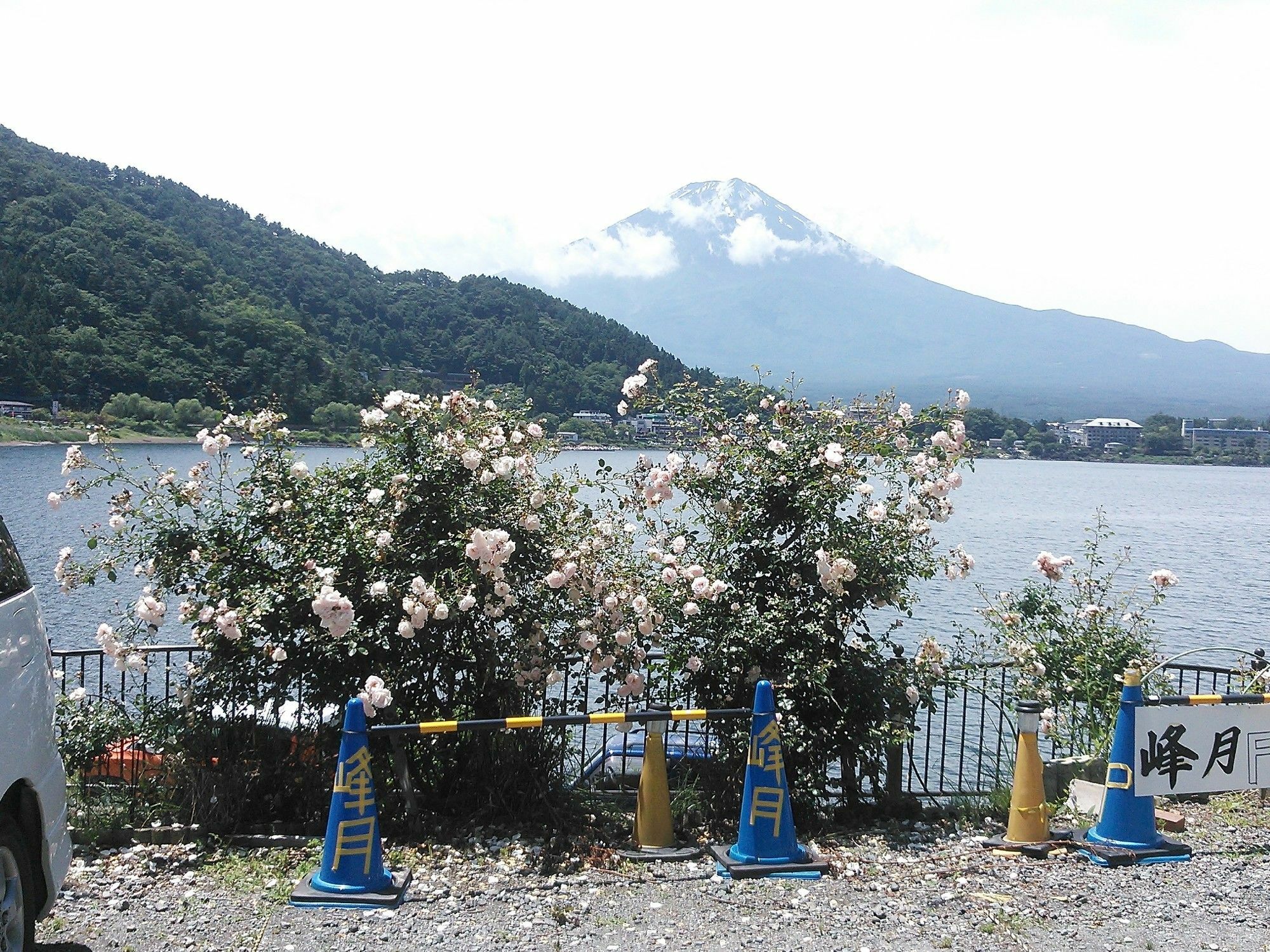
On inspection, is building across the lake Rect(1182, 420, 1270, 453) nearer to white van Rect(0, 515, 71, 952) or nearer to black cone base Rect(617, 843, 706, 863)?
black cone base Rect(617, 843, 706, 863)

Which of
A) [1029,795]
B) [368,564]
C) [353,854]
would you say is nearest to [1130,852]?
[1029,795]

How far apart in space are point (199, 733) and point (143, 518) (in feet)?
4.60

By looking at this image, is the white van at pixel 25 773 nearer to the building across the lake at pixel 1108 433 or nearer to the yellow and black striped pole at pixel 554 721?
the yellow and black striped pole at pixel 554 721

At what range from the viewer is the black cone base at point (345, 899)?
17.1 feet

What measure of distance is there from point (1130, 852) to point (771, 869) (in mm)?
2044

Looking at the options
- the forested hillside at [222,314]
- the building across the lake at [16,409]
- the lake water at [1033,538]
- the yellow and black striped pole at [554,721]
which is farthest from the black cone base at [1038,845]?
the building across the lake at [16,409]

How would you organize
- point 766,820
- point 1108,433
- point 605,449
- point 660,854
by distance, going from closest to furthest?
point 766,820, point 660,854, point 605,449, point 1108,433

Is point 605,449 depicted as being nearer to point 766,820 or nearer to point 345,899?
point 766,820

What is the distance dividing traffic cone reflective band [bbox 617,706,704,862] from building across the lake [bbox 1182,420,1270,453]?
157307mm

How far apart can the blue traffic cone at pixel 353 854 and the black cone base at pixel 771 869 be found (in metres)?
1.72

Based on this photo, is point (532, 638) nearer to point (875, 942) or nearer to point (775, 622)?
point (775, 622)

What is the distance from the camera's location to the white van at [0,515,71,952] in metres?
3.93

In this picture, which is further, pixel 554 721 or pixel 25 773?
pixel 554 721

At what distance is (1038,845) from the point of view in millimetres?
6109
